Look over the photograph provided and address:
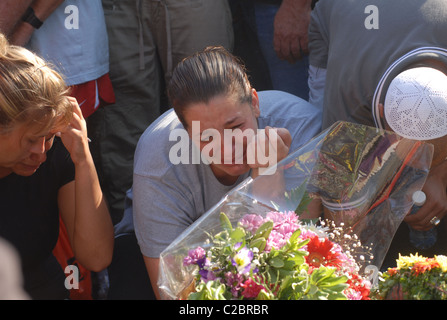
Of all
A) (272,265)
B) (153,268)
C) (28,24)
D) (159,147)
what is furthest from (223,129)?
(28,24)

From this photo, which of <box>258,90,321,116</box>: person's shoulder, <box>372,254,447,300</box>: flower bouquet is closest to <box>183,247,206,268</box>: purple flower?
<box>372,254,447,300</box>: flower bouquet

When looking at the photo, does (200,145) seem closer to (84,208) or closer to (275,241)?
(84,208)

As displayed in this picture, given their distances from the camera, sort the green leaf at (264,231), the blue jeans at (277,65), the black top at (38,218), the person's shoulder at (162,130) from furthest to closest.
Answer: the blue jeans at (277,65) < the person's shoulder at (162,130) < the black top at (38,218) < the green leaf at (264,231)

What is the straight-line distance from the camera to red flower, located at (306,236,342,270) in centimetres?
136

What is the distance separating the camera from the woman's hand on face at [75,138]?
2.12 m

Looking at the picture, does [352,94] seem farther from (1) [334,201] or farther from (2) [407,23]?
(1) [334,201]

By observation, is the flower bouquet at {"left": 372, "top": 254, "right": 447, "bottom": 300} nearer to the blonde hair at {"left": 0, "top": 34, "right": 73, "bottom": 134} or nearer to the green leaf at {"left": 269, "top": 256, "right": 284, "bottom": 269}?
the green leaf at {"left": 269, "top": 256, "right": 284, "bottom": 269}

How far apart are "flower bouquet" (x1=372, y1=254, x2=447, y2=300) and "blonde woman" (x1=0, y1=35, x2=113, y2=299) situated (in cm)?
119

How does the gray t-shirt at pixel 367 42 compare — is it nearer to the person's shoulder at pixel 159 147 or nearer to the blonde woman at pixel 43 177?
the person's shoulder at pixel 159 147

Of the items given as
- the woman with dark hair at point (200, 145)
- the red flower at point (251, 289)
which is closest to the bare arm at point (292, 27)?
the woman with dark hair at point (200, 145)

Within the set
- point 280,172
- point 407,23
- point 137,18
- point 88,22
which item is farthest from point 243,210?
point 137,18

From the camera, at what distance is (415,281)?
4.35 ft

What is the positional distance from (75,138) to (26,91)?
0.98ft
